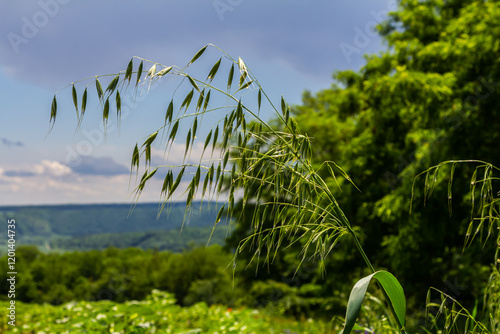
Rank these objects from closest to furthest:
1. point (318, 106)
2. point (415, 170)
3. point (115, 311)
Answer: point (115, 311) < point (415, 170) < point (318, 106)

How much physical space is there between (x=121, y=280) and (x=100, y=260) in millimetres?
8721

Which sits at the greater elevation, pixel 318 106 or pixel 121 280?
pixel 318 106

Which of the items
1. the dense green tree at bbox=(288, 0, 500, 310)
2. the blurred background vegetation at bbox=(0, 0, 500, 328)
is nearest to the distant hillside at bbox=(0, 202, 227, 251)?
the blurred background vegetation at bbox=(0, 0, 500, 328)

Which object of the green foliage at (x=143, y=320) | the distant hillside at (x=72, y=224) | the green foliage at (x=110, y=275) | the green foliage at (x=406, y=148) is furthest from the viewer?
the distant hillside at (x=72, y=224)

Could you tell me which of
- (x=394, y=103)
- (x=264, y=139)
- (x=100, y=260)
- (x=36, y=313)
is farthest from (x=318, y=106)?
(x=100, y=260)

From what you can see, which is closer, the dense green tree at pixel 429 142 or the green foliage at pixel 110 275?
the dense green tree at pixel 429 142

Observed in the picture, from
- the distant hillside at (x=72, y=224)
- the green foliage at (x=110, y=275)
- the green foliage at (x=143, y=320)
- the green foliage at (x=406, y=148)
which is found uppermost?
the green foliage at (x=406, y=148)

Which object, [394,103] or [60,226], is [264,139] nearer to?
[394,103]

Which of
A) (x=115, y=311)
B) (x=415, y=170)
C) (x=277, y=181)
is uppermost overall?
(x=415, y=170)

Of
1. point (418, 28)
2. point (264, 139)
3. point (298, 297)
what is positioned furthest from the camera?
point (298, 297)

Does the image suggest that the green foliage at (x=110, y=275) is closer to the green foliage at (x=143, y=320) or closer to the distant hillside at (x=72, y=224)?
the green foliage at (x=143, y=320)

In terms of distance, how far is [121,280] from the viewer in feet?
134

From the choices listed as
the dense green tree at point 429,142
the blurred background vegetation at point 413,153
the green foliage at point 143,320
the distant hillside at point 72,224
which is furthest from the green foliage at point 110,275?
the distant hillside at point 72,224

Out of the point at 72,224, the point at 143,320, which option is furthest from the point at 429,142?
the point at 72,224
